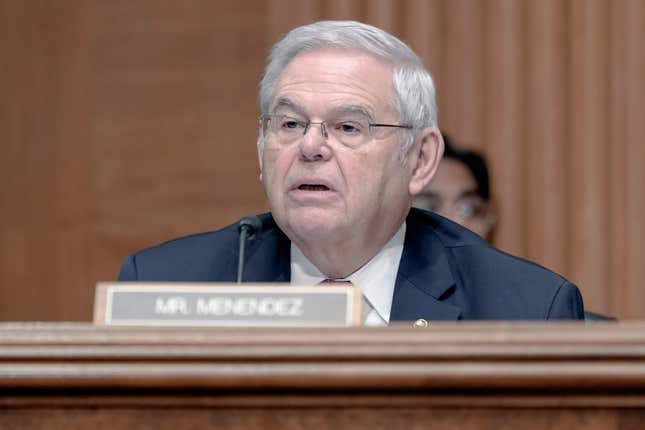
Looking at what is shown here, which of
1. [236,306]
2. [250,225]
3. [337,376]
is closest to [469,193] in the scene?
[250,225]

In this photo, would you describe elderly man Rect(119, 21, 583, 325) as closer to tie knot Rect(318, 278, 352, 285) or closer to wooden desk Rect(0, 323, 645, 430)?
tie knot Rect(318, 278, 352, 285)

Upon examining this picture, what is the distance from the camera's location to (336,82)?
2.43 m

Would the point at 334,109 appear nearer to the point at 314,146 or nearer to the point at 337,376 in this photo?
the point at 314,146

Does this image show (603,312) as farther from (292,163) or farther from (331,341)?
(331,341)

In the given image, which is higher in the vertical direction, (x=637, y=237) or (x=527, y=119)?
(x=527, y=119)

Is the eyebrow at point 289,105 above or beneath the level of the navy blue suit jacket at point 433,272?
above

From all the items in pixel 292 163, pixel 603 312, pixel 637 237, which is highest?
pixel 292 163

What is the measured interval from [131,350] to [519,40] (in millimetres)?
3142

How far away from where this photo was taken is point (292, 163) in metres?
2.39

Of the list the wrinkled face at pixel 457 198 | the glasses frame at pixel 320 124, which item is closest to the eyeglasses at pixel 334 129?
the glasses frame at pixel 320 124

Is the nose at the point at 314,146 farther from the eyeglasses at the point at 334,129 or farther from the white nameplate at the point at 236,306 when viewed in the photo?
the white nameplate at the point at 236,306

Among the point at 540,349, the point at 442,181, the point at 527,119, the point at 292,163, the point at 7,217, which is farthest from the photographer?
the point at 7,217

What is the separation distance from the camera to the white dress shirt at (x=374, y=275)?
8.01 ft

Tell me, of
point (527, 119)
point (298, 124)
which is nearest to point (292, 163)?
point (298, 124)
